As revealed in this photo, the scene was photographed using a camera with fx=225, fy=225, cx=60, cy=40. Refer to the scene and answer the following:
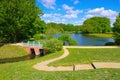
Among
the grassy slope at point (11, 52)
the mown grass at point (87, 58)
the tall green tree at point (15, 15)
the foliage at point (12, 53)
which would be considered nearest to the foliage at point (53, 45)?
the foliage at point (12, 53)

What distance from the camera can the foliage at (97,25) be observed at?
115 metres

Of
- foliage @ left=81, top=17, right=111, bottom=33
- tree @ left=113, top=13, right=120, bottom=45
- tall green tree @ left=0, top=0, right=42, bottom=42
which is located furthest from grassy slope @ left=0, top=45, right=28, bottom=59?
foliage @ left=81, top=17, right=111, bottom=33

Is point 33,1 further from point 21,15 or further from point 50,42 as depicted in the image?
point 50,42

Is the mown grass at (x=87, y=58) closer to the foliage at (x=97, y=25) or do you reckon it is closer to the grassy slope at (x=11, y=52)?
the grassy slope at (x=11, y=52)

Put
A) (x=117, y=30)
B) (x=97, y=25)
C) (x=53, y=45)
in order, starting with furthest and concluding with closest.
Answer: (x=97, y=25) → (x=117, y=30) → (x=53, y=45)

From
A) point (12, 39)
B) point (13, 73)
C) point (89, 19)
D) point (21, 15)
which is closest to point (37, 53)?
point (21, 15)

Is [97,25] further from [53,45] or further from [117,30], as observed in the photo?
[53,45]

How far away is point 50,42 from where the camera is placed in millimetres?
31984

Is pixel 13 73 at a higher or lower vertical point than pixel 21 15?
lower

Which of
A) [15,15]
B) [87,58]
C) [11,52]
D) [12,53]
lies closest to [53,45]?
[12,53]

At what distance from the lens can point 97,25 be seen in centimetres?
11944


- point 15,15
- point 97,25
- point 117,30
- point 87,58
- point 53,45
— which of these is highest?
point 15,15

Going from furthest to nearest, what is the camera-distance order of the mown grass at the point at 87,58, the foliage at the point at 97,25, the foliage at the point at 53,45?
the foliage at the point at 97,25
the foliage at the point at 53,45
the mown grass at the point at 87,58

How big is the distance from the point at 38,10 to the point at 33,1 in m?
2.35
